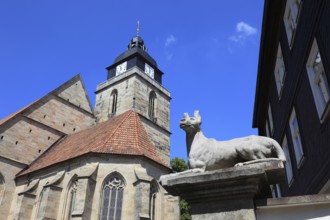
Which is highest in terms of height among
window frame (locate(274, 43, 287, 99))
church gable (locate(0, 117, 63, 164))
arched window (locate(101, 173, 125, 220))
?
church gable (locate(0, 117, 63, 164))

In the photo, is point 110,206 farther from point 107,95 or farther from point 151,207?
point 107,95

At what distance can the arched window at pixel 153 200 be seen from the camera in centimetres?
1677

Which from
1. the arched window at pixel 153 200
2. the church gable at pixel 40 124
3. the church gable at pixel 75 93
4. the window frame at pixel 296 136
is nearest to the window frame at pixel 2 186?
the church gable at pixel 40 124

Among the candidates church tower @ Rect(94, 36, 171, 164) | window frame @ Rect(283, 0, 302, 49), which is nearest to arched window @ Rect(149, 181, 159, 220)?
window frame @ Rect(283, 0, 302, 49)

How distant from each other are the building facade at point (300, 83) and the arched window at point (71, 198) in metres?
10.0

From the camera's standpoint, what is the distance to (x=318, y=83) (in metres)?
7.85

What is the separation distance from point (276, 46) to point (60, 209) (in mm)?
13015

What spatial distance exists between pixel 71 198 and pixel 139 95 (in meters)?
16.8

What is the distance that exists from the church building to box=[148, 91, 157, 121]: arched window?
61.6 inches

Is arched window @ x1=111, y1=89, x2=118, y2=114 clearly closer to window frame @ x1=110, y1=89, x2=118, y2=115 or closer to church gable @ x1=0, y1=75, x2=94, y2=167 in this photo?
window frame @ x1=110, y1=89, x2=118, y2=115

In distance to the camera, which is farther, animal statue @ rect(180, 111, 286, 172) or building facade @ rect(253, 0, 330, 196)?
building facade @ rect(253, 0, 330, 196)

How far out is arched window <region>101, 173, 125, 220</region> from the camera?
16031 mm

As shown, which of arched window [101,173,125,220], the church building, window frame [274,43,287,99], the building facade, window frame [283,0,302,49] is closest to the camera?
the building facade

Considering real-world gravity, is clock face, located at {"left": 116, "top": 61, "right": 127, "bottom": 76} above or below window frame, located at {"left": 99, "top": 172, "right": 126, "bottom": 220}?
above
